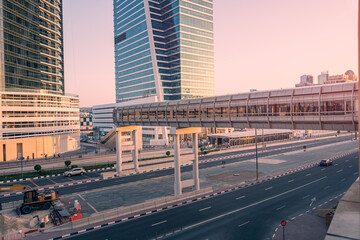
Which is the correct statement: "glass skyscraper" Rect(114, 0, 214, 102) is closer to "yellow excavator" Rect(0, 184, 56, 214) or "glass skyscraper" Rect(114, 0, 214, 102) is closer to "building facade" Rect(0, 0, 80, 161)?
"building facade" Rect(0, 0, 80, 161)

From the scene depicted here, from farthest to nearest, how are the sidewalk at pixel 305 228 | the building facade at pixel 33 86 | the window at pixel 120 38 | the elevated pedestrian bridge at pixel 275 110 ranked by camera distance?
the window at pixel 120 38 → the building facade at pixel 33 86 → the sidewalk at pixel 305 228 → the elevated pedestrian bridge at pixel 275 110

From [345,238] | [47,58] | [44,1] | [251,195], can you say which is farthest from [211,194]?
[44,1]

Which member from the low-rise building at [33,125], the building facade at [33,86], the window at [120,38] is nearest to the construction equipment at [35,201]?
the low-rise building at [33,125]

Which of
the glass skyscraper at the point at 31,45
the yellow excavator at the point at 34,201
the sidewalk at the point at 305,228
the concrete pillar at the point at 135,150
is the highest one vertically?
the glass skyscraper at the point at 31,45

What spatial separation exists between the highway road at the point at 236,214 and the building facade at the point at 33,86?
182ft

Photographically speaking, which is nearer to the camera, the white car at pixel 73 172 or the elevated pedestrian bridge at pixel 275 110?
the elevated pedestrian bridge at pixel 275 110

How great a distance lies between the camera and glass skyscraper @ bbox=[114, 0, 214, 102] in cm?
12481

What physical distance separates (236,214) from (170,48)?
362 ft

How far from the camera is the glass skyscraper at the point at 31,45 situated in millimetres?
69875

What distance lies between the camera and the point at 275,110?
27.9 meters

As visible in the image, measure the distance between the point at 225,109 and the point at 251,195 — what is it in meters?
14.1

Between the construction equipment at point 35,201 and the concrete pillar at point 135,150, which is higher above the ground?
the concrete pillar at point 135,150

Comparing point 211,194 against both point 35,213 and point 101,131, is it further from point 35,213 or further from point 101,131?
point 101,131

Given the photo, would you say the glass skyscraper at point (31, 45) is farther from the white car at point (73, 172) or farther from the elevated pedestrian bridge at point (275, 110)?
the elevated pedestrian bridge at point (275, 110)
